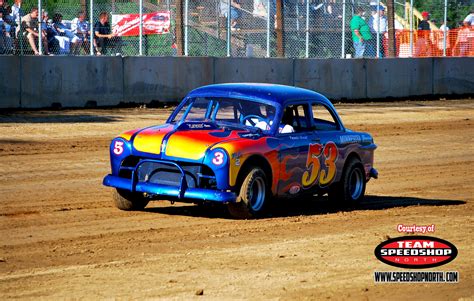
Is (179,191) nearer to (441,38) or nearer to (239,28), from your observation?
(239,28)

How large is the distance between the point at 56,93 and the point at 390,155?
7898 mm

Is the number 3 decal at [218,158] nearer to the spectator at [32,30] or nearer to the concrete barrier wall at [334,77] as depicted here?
the spectator at [32,30]

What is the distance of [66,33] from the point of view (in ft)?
78.5

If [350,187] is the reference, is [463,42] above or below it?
above

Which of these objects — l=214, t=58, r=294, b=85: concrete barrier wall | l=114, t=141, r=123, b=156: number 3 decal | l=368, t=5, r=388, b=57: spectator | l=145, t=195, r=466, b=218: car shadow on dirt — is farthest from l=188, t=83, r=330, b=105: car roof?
l=368, t=5, r=388, b=57: spectator

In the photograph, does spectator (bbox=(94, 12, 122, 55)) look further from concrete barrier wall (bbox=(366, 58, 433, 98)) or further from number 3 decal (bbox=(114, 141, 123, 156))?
number 3 decal (bbox=(114, 141, 123, 156))

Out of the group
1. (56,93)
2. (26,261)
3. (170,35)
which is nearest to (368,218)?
(26,261)

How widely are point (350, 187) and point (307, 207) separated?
631mm

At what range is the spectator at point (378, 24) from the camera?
31047mm

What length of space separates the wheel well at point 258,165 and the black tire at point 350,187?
5.33ft

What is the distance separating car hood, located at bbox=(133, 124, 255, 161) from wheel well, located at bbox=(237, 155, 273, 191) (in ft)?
0.93

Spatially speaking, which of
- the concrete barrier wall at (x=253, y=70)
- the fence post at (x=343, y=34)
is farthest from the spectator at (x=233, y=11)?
the fence post at (x=343, y=34)

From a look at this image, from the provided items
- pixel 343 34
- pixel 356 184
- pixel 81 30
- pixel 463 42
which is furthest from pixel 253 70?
pixel 356 184

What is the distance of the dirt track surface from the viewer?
8305 millimetres
